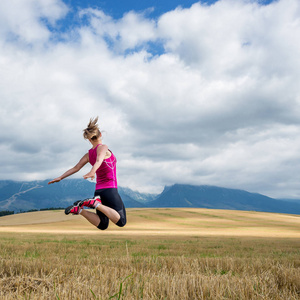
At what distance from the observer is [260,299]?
423cm

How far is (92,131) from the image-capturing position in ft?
18.4

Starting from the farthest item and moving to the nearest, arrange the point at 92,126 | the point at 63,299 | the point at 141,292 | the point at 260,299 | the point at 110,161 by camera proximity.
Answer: the point at 110,161, the point at 92,126, the point at 141,292, the point at 260,299, the point at 63,299

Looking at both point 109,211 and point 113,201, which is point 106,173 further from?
point 109,211

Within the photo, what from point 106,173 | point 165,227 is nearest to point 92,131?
point 106,173

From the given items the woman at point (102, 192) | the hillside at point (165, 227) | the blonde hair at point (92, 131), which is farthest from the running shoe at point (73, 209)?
the hillside at point (165, 227)

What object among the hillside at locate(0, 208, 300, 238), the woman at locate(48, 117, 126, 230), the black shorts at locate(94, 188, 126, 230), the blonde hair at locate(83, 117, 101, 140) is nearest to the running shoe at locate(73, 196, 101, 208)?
the woman at locate(48, 117, 126, 230)

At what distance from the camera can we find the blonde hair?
5.61 meters

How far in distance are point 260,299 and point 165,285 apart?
1355mm

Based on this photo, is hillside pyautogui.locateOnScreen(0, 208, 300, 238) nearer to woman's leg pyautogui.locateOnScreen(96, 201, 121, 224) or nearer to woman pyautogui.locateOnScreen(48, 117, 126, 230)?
woman pyautogui.locateOnScreen(48, 117, 126, 230)

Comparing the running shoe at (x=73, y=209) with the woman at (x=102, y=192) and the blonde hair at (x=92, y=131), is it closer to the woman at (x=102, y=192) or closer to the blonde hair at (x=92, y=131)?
the woman at (x=102, y=192)

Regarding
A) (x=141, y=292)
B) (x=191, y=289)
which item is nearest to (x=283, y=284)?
(x=191, y=289)

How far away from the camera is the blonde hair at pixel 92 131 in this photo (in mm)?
5605

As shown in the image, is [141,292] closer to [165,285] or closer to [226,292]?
[165,285]

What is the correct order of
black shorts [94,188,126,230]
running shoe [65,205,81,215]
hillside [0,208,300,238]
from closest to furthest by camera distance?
running shoe [65,205,81,215], black shorts [94,188,126,230], hillside [0,208,300,238]
